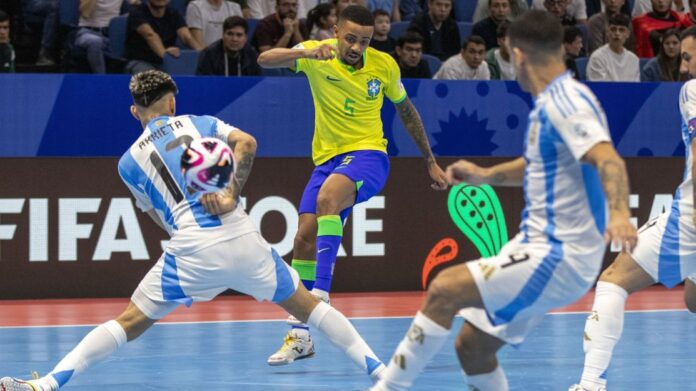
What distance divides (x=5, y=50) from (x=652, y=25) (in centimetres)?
755

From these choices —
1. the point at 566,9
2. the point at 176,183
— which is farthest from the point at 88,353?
the point at 566,9

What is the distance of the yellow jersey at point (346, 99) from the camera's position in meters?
8.57

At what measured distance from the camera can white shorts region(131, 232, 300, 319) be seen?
20.1 ft

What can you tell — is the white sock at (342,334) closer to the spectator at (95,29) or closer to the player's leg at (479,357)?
the player's leg at (479,357)

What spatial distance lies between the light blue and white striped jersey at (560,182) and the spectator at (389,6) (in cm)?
942

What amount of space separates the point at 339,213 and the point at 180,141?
2264 mm

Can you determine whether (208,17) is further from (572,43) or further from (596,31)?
(596,31)

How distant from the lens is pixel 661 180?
40.5 ft

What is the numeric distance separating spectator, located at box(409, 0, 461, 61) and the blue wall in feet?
7.07

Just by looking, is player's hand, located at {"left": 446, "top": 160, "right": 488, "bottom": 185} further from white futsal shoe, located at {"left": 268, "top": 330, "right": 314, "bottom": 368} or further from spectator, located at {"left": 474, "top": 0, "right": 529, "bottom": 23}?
spectator, located at {"left": 474, "top": 0, "right": 529, "bottom": 23}

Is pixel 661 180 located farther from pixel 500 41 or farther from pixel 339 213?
pixel 339 213

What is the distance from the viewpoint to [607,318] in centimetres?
652

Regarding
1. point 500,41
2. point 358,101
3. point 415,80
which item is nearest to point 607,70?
point 500,41

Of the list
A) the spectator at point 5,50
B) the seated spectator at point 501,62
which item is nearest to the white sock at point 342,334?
the spectator at point 5,50
